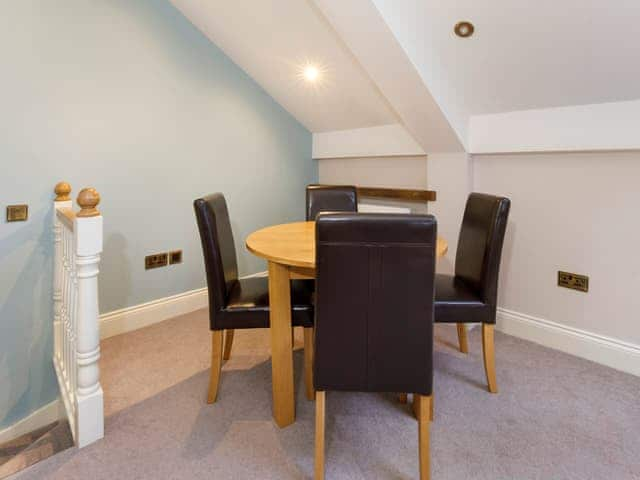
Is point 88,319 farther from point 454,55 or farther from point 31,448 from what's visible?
point 454,55

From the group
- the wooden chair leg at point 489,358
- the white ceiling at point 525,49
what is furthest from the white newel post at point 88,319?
the wooden chair leg at point 489,358

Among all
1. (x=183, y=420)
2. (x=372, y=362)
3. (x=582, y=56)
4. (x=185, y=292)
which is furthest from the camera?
(x=185, y=292)

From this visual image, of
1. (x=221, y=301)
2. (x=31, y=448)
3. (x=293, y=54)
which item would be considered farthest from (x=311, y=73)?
(x=31, y=448)

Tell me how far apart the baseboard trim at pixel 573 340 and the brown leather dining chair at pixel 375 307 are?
146cm

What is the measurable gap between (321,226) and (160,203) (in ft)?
6.28

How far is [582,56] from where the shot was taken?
1.90 meters

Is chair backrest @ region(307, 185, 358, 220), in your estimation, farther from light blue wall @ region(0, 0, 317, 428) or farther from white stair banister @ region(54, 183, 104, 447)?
white stair banister @ region(54, 183, 104, 447)

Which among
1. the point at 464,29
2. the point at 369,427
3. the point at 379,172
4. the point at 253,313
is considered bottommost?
the point at 369,427

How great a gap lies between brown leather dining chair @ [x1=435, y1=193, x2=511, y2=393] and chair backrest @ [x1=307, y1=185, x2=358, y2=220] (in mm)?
971

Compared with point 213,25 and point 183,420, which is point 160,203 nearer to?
point 213,25

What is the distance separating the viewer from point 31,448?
6.39 ft

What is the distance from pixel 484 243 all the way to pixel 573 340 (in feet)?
3.19

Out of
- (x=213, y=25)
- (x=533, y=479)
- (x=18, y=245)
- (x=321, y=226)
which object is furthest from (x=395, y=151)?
(x=18, y=245)

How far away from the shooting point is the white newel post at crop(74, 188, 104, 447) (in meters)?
1.49
